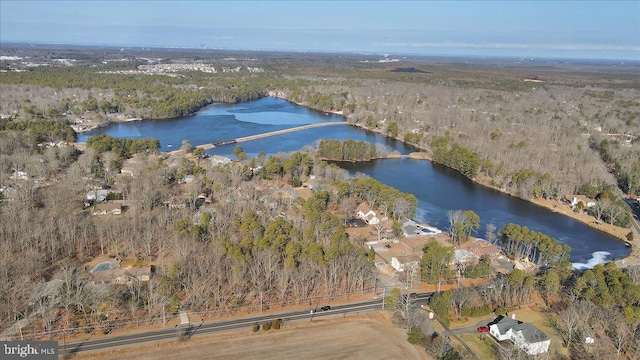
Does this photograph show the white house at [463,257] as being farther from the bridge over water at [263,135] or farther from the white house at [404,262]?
the bridge over water at [263,135]

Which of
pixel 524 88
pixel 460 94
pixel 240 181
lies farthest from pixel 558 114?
pixel 240 181

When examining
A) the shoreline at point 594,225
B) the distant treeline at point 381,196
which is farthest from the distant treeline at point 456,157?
the distant treeline at point 381,196

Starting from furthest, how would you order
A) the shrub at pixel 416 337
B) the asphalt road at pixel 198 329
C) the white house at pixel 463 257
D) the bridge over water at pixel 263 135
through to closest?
the bridge over water at pixel 263 135, the white house at pixel 463 257, the shrub at pixel 416 337, the asphalt road at pixel 198 329

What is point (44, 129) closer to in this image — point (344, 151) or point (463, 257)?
point (344, 151)

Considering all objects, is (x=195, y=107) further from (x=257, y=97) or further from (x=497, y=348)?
(x=497, y=348)

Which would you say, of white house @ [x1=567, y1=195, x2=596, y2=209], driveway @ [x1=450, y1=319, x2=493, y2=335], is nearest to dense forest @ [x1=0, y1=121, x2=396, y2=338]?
driveway @ [x1=450, y1=319, x2=493, y2=335]

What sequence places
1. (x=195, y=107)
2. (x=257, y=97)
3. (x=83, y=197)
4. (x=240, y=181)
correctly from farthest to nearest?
(x=257, y=97) → (x=195, y=107) → (x=240, y=181) → (x=83, y=197)
